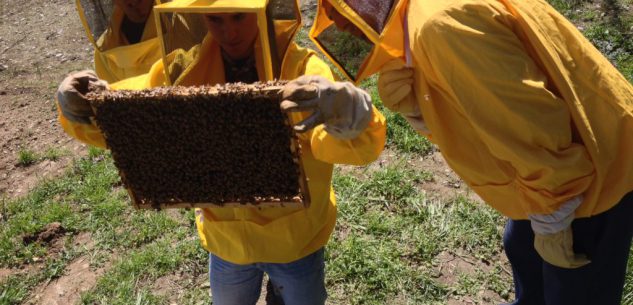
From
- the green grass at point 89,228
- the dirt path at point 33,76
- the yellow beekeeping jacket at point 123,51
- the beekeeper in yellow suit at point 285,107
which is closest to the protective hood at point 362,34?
the beekeeper in yellow suit at point 285,107

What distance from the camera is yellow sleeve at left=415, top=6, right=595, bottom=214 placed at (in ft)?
5.57

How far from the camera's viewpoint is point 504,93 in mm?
1711

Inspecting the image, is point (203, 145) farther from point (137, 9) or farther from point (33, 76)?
point (33, 76)

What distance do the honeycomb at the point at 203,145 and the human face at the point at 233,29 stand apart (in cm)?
30

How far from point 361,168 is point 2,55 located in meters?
6.21

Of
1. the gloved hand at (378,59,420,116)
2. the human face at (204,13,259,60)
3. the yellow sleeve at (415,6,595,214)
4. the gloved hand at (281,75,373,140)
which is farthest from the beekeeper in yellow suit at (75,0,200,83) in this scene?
the yellow sleeve at (415,6,595,214)

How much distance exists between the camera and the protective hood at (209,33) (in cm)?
177

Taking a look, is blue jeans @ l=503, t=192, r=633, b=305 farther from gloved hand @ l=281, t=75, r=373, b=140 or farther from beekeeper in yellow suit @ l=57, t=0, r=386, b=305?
gloved hand @ l=281, t=75, r=373, b=140

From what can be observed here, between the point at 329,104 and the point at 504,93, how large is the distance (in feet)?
1.95

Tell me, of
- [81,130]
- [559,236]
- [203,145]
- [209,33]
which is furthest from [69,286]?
[559,236]

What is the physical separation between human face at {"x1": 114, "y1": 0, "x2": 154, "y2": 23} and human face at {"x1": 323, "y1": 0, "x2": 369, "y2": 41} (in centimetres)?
135

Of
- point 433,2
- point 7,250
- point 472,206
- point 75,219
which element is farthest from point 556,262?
point 7,250

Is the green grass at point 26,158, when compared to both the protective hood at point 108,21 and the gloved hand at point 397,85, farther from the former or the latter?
Answer: the gloved hand at point 397,85

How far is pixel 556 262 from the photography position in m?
2.07
